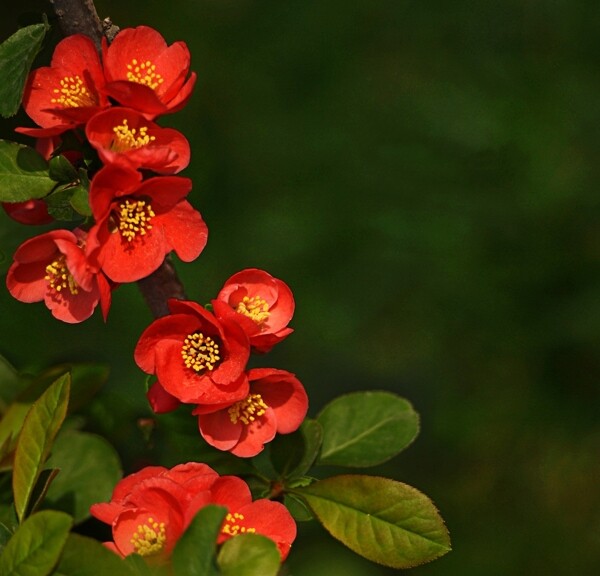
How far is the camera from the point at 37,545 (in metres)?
0.52

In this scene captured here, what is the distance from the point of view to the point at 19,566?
1.74 ft

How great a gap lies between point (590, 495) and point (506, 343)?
31cm

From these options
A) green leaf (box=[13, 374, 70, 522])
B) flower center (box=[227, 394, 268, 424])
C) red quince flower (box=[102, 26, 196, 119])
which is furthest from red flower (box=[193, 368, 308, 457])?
red quince flower (box=[102, 26, 196, 119])

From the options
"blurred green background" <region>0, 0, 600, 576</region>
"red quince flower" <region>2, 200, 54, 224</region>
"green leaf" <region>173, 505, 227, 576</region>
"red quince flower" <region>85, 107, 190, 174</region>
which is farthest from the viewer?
"blurred green background" <region>0, 0, 600, 576</region>

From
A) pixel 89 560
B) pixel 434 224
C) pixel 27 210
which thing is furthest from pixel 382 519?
pixel 434 224

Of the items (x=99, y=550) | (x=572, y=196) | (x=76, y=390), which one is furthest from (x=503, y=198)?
(x=99, y=550)

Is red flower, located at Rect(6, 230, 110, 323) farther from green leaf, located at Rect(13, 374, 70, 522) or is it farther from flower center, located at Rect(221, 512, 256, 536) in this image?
flower center, located at Rect(221, 512, 256, 536)

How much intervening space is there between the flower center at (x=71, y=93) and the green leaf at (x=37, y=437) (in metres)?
0.20

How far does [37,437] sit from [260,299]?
19 centimetres

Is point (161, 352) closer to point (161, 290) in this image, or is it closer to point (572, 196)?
point (161, 290)

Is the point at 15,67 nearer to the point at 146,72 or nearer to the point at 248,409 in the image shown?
the point at 146,72

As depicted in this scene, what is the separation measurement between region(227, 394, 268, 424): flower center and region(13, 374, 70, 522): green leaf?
0.13m

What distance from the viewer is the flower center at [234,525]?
61 centimetres

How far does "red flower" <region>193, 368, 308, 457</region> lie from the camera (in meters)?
0.68
